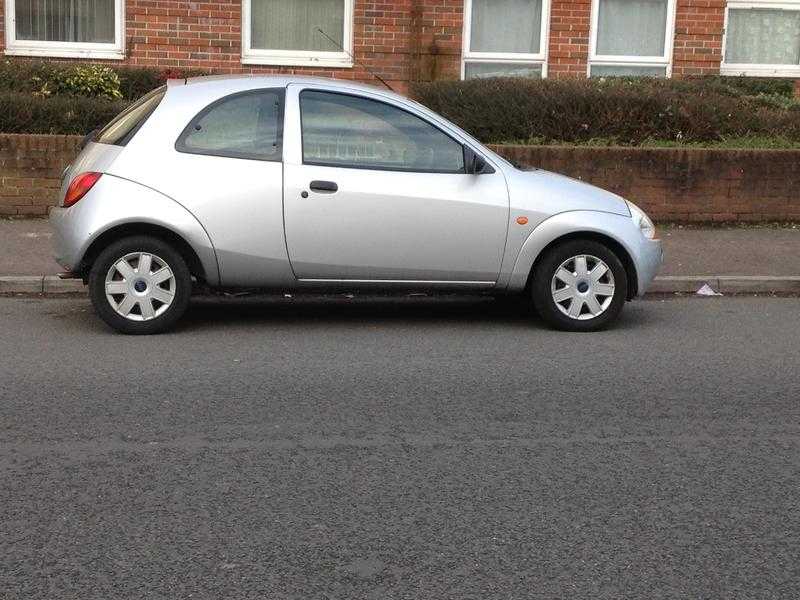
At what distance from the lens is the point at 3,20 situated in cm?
1548

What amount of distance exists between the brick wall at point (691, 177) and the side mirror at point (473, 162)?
461 centimetres

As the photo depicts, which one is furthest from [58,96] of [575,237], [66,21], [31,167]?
[575,237]

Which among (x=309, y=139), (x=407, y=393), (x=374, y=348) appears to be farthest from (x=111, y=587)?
(x=309, y=139)

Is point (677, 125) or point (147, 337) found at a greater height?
point (677, 125)

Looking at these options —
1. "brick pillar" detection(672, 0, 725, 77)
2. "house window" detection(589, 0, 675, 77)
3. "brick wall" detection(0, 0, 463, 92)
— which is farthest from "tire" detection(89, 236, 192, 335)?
"brick pillar" detection(672, 0, 725, 77)

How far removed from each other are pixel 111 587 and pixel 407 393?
2811mm

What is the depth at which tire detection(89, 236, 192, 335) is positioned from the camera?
8016 millimetres

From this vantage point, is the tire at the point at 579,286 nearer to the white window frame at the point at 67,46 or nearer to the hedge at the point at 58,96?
the hedge at the point at 58,96

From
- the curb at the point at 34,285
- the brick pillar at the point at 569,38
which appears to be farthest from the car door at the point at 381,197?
the brick pillar at the point at 569,38

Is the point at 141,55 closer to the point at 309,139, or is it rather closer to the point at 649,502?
the point at 309,139

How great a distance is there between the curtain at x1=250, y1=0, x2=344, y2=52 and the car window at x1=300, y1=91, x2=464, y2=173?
8.07m

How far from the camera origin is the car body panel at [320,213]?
8008 millimetres

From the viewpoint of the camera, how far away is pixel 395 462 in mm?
5504

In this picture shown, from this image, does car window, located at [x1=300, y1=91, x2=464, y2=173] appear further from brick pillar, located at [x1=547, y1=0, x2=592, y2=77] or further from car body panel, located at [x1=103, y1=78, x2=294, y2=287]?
brick pillar, located at [x1=547, y1=0, x2=592, y2=77]
